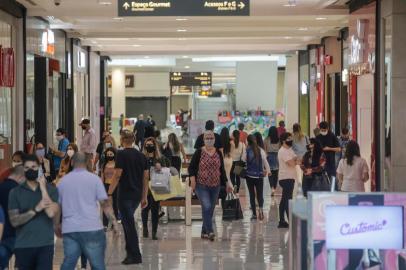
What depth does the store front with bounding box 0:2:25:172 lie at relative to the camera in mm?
18277

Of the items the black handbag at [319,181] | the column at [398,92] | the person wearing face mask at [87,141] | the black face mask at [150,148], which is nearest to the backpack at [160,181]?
the black face mask at [150,148]

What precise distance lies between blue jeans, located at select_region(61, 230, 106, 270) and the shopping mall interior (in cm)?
8

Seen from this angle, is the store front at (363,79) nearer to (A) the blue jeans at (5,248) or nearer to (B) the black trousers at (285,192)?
(B) the black trousers at (285,192)

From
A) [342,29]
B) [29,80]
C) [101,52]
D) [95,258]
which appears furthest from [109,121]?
[95,258]

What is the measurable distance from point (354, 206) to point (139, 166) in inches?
208

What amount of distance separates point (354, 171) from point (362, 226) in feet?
23.0

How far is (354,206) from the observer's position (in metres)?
8.15

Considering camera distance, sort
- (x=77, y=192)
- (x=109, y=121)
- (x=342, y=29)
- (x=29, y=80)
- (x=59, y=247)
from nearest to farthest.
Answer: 1. (x=77, y=192)
2. (x=59, y=247)
3. (x=29, y=80)
4. (x=342, y=29)
5. (x=109, y=121)

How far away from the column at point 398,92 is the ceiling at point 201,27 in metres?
3.57

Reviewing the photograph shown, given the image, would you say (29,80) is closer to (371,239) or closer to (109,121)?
(371,239)

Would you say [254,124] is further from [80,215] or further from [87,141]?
[80,215]

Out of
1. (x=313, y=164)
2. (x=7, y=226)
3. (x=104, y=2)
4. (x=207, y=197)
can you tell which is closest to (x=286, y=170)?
(x=313, y=164)

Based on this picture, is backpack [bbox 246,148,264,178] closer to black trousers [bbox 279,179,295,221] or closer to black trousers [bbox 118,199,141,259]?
black trousers [bbox 279,179,295,221]

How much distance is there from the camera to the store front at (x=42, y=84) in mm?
22094
